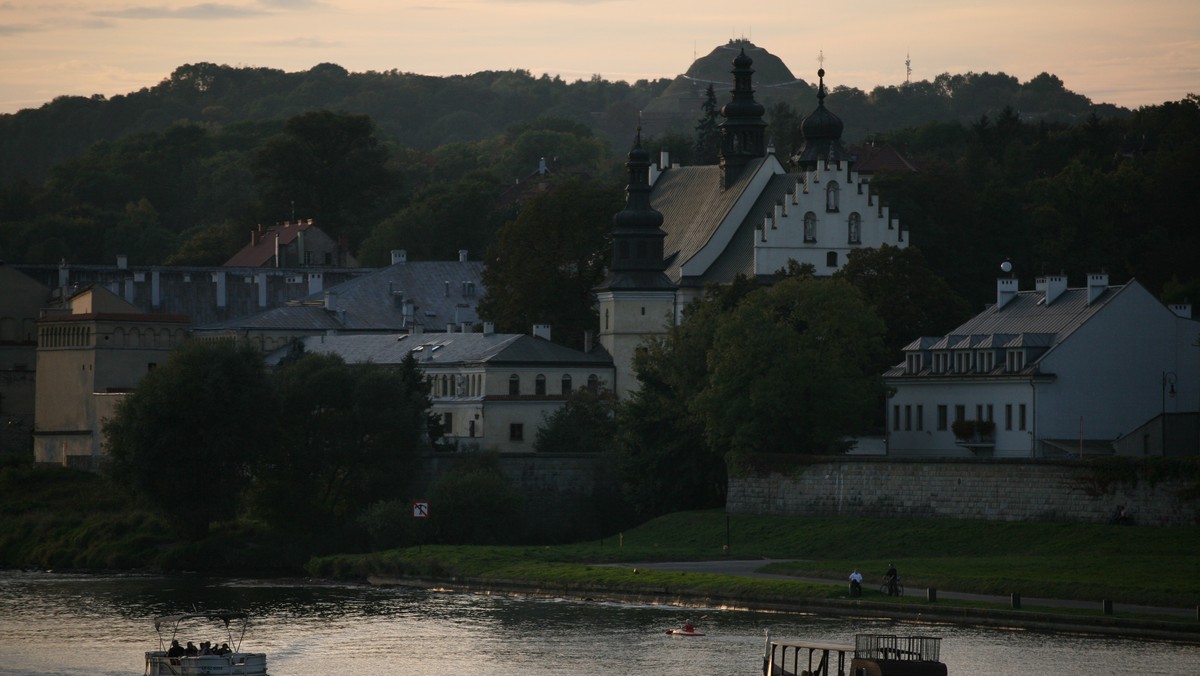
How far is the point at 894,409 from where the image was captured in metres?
96.4

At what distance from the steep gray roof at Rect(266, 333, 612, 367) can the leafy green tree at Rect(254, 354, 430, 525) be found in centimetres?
712

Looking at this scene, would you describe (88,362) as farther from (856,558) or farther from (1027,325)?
(856,558)

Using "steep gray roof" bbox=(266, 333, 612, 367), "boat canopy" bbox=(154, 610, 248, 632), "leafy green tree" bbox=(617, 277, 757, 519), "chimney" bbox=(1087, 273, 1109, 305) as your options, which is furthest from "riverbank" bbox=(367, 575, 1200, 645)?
"steep gray roof" bbox=(266, 333, 612, 367)

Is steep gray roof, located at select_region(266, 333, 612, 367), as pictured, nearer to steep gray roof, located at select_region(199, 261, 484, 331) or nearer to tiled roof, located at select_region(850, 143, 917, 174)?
steep gray roof, located at select_region(199, 261, 484, 331)

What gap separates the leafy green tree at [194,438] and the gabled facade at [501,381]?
11.6m

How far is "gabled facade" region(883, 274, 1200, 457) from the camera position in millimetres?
88062

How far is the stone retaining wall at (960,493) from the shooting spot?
75.5 meters

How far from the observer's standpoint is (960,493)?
81938mm

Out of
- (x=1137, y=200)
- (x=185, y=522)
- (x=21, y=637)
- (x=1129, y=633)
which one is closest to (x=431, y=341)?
(x=185, y=522)

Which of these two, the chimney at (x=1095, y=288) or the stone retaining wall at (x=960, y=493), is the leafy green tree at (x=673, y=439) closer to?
the stone retaining wall at (x=960, y=493)

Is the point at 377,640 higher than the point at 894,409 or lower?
lower

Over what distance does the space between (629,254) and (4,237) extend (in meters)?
79.7

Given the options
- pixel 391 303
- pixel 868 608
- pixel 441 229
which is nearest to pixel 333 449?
pixel 868 608

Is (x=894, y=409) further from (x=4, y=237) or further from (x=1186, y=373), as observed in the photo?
(x=4, y=237)
